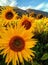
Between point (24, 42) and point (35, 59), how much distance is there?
34.4 inches

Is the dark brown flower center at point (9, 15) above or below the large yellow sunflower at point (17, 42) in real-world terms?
above

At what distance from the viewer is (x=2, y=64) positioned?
3.37m

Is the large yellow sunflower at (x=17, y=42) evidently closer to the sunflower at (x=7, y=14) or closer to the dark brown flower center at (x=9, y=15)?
the sunflower at (x=7, y=14)

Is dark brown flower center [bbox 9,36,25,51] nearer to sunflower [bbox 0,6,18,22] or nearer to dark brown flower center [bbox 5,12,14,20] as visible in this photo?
sunflower [bbox 0,6,18,22]

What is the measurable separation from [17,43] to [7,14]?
80.8 inches

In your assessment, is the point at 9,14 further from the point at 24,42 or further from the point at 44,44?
the point at 24,42

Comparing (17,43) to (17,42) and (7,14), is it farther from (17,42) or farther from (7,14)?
(7,14)

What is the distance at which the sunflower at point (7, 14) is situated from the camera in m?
4.75

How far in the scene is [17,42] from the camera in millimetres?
2936

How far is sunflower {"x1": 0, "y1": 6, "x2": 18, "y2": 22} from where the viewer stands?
4750 mm

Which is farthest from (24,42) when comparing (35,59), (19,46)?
(35,59)

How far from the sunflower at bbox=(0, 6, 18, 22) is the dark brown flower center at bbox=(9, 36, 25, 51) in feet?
5.68

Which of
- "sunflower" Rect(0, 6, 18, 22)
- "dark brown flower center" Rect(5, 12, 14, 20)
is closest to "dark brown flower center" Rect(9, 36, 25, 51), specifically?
"sunflower" Rect(0, 6, 18, 22)

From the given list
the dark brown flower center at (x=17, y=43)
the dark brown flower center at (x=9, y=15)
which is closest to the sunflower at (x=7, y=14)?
the dark brown flower center at (x=9, y=15)
